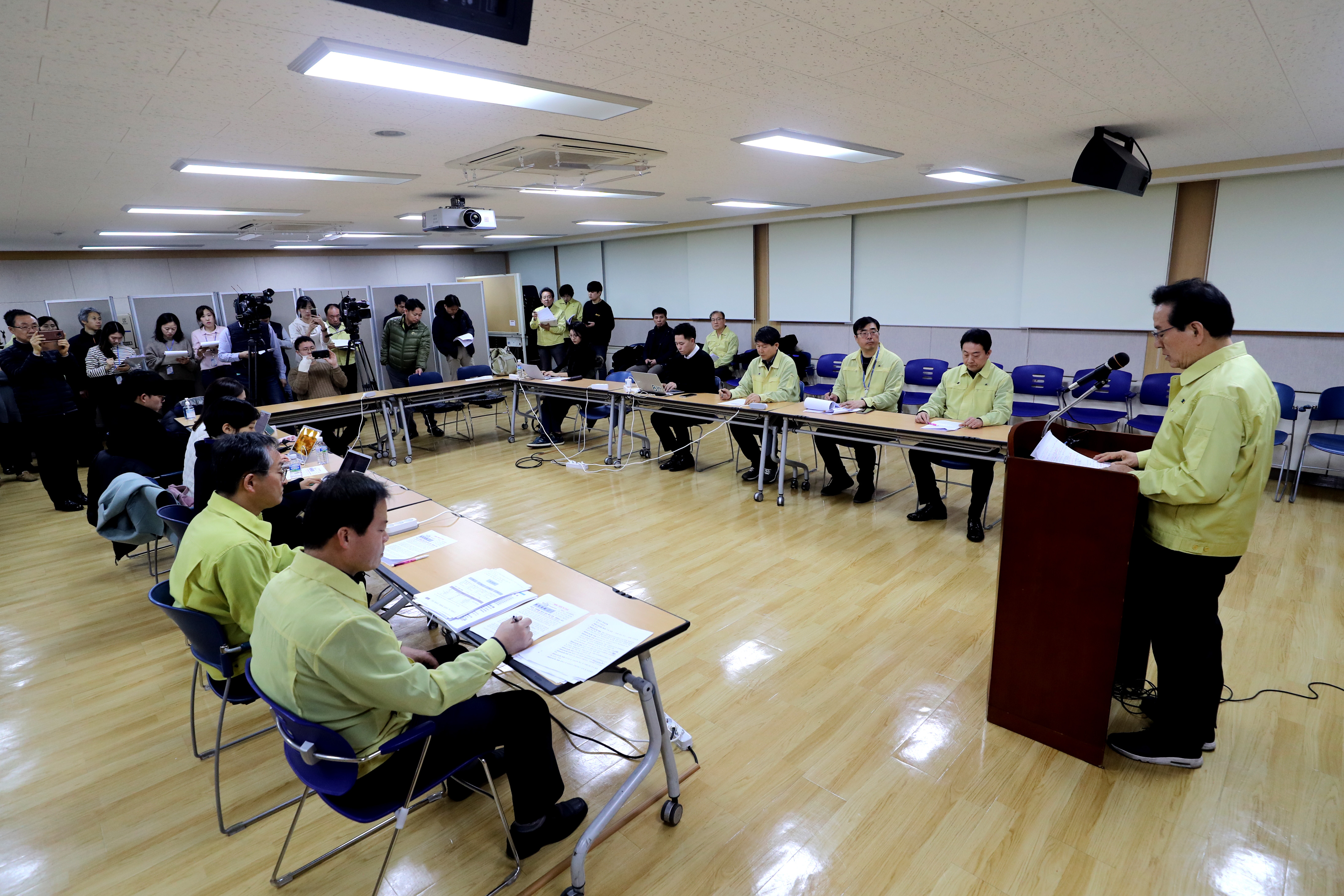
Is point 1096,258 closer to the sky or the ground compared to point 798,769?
closer to the sky

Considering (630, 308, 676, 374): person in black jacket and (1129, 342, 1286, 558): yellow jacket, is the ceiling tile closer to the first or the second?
(1129, 342, 1286, 558): yellow jacket

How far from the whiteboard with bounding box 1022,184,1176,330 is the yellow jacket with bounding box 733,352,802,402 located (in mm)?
3200

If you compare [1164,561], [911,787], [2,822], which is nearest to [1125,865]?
[911,787]

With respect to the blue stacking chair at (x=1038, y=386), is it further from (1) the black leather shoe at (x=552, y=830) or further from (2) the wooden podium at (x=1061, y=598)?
(1) the black leather shoe at (x=552, y=830)

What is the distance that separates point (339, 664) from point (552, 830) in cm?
98

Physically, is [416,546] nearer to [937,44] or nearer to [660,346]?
[937,44]

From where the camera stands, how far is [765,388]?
6.10 m

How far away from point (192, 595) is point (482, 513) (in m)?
3.20

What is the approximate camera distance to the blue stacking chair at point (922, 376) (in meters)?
7.47

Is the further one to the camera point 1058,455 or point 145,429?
point 145,429

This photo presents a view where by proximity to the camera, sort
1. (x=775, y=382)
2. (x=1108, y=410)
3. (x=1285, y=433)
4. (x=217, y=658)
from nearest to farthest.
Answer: (x=217, y=658) < (x=1285, y=433) < (x=775, y=382) < (x=1108, y=410)

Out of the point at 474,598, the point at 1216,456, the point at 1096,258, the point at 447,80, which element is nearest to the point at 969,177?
the point at 1096,258

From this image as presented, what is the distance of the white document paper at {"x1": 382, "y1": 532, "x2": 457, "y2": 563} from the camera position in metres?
2.70

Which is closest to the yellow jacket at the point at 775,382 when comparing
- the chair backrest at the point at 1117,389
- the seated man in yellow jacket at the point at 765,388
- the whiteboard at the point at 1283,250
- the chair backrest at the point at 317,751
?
the seated man in yellow jacket at the point at 765,388
